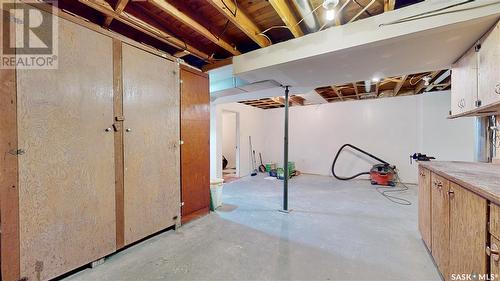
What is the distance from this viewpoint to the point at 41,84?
1.52 metres

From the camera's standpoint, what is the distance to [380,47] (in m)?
2.01

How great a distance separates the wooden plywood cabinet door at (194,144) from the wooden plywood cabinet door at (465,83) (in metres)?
2.98

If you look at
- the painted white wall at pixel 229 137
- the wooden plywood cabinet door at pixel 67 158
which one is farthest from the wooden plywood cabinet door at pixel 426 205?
the painted white wall at pixel 229 137

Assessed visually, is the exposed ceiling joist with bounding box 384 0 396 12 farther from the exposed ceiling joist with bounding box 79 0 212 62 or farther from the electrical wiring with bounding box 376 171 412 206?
the electrical wiring with bounding box 376 171 412 206

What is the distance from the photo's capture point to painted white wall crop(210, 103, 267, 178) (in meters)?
5.03

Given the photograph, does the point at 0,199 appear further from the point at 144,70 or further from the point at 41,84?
the point at 144,70

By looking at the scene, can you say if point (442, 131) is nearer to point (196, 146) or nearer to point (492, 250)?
point (492, 250)

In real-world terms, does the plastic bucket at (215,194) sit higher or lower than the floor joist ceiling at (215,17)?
lower

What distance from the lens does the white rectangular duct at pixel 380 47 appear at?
159cm

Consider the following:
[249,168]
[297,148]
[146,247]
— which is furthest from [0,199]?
[297,148]

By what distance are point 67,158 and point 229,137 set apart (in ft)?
22.0

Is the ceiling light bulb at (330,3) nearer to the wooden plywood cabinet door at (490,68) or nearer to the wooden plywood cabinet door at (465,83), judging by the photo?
the wooden plywood cabinet door at (490,68)

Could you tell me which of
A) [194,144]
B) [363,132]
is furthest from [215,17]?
[363,132]

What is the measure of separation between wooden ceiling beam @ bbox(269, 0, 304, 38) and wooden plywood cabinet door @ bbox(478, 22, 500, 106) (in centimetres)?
159
